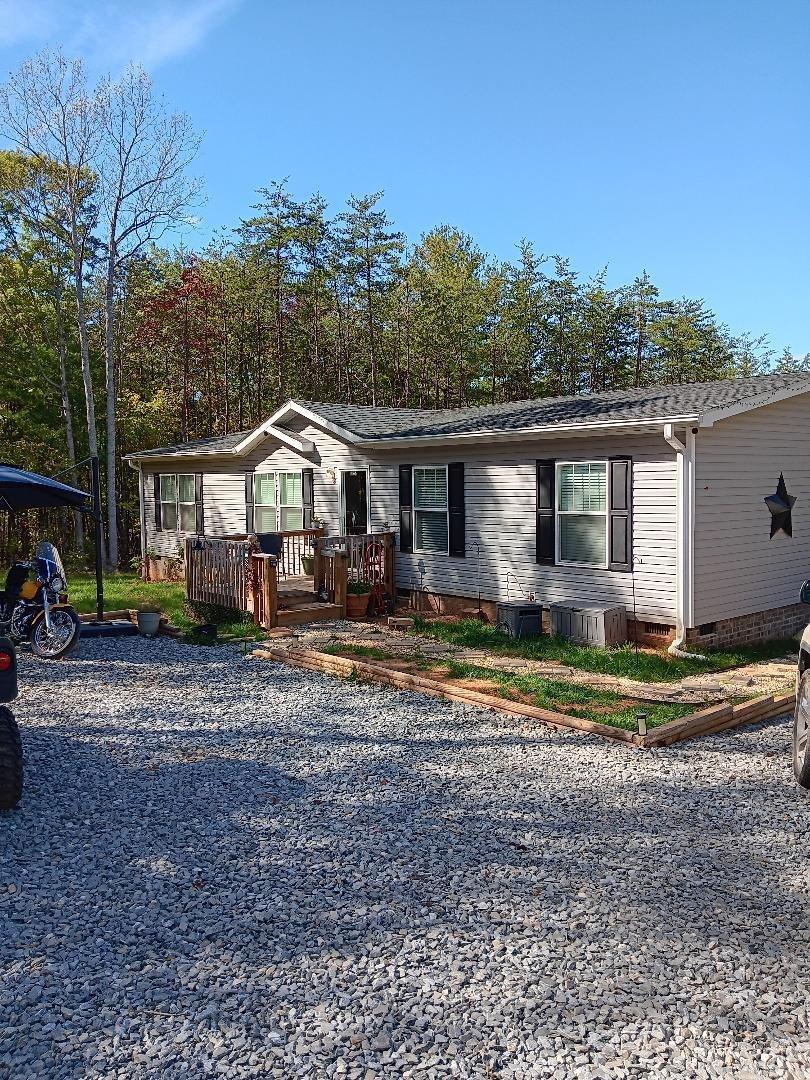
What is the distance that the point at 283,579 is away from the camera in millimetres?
13875

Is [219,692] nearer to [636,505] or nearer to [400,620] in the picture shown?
[400,620]

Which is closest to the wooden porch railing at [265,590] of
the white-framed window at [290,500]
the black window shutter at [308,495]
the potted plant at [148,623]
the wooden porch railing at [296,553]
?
the potted plant at [148,623]

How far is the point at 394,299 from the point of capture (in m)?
29.9

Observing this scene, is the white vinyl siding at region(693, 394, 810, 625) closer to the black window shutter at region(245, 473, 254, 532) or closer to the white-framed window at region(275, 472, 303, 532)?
the white-framed window at region(275, 472, 303, 532)

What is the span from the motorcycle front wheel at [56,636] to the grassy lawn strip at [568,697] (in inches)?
179

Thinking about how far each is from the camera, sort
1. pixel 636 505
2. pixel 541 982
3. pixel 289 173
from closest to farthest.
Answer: pixel 541 982
pixel 636 505
pixel 289 173

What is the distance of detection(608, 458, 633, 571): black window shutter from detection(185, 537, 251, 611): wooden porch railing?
5.48 m

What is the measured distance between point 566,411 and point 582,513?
6.20ft

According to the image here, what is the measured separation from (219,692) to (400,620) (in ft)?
13.0

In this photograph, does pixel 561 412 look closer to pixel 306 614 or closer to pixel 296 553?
pixel 306 614

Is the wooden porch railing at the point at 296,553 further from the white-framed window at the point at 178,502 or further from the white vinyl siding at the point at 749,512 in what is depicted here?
the white vinyl siding at the point at 749,512

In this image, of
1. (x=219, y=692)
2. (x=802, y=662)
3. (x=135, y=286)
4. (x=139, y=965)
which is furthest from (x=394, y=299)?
(x=139, y=965)

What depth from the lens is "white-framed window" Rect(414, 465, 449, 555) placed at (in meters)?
12.7

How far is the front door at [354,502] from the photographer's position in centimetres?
1430
